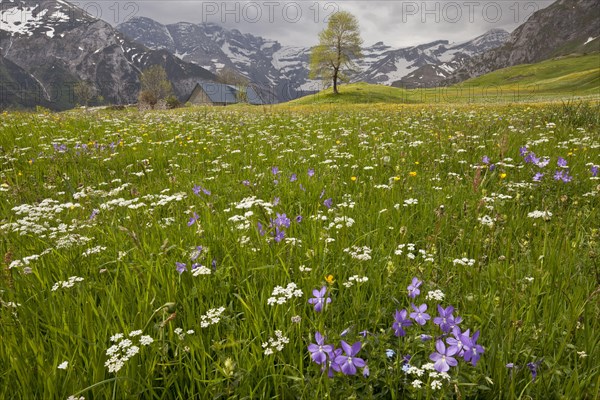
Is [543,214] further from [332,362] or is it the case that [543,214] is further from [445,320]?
[332,362]

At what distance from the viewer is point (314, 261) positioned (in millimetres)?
2623

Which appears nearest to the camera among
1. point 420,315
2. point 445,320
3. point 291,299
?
point 445,320

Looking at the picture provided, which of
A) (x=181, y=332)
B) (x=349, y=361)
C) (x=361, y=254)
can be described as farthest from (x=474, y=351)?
(x=181, y=332)

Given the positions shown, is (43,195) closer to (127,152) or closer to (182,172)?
(182,172)

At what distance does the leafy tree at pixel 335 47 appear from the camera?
72.3 meters

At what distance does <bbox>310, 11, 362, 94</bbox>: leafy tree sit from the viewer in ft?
237

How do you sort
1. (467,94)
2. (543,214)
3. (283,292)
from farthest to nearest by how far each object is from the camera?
(467,94) → (543,214) → (283,292)

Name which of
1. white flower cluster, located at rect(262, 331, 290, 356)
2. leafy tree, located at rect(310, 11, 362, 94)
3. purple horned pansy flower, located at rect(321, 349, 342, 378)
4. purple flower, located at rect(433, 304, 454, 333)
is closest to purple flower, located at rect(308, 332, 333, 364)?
purple horned pansy flower, located at rect(321, 349, 342, 378)

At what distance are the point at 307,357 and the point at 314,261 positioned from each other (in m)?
0.80

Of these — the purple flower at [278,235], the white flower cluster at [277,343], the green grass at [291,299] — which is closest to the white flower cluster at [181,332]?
the green grass at [291,299]

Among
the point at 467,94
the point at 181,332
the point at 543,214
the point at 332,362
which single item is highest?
the point at 467,94

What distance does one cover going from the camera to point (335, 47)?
242 ft

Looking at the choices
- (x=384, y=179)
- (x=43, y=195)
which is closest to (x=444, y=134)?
(x=384, y=179)

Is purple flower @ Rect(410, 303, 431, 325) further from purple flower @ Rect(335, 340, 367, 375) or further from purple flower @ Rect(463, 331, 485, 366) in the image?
→ purple flower @ Rect(335, 340, 367, 375)
